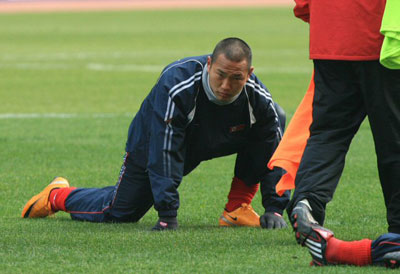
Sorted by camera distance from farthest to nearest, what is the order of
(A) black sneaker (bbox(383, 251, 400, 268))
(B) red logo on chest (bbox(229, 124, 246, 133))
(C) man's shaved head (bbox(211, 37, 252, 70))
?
(B) red logo on chest (bbox(229, 124, 246, 133)) → (C) man's shaved head (bbox(211, 37, 252, 70)) → (A) black sneaker (bbox(383, 251, 400, 268))

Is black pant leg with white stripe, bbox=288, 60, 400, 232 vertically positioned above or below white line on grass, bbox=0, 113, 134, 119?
above

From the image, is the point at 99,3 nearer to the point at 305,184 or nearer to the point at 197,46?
the point at 197,46

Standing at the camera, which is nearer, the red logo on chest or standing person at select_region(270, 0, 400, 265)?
standing person at select_region(270, 0, 400, 265)

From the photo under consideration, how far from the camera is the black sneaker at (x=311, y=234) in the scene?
490 cm

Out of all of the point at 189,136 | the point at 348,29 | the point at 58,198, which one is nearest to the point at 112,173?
the point at 58,198

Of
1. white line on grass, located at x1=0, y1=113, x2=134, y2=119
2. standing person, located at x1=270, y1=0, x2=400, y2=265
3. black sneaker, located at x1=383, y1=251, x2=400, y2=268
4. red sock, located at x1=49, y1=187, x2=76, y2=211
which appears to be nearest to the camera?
black sneaker, located at x1=383, y1=251, x2=400, y2=268

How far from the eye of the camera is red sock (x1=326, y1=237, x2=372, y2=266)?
193 inches

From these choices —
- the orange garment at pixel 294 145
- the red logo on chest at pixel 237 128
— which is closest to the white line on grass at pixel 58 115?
the red logo on chest at pixel 237 128

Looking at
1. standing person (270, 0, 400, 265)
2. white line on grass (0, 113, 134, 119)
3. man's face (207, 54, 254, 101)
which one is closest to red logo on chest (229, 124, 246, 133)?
man's face (207, 54, 254, 101)

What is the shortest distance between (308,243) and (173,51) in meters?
19.0

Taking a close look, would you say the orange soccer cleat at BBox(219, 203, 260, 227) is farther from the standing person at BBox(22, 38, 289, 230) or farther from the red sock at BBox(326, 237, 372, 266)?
the red sock at BBox(326, 237, 372, 266)

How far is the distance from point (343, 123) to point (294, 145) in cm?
53

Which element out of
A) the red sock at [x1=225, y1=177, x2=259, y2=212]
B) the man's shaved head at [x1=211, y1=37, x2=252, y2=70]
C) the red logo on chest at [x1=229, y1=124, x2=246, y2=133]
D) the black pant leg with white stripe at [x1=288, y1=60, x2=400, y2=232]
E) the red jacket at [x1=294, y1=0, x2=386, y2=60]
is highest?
the red jacket at [x1=294, y1=0, x2=386, y2=60]

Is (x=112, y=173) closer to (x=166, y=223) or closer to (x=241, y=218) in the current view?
(x=241, y=218)
